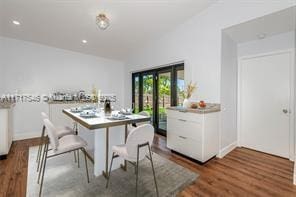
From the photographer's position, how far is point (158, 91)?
451 centimetres

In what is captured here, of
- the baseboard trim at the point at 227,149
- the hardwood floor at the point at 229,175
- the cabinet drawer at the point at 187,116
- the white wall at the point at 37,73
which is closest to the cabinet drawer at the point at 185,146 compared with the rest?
the hardwood floor at the point at 229,175

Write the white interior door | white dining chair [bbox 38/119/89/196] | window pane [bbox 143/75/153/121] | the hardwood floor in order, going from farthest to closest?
window pane [bbox 143/75/153/121]
the white interior door
the hardwood floor
white dining chair [bbox 38/119/89/196]

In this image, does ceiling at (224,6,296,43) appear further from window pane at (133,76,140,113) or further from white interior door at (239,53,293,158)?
window pane at (133,76,140,113)

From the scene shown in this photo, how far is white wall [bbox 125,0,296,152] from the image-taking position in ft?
8.07

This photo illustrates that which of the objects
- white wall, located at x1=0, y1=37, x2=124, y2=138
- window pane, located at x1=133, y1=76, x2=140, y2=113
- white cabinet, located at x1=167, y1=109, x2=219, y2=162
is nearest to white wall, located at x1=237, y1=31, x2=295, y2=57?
Result: white cabinet, located at x1=167, y1=109, x2=219, y2=162

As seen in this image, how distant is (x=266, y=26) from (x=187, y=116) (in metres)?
2.00

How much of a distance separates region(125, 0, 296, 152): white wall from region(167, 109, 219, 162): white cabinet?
411 mm

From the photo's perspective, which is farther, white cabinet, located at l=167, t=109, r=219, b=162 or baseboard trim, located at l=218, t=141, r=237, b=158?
baseboard trim, located at l=218, t=141, r=237, b=158

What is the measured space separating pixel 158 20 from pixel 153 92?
6.62 ft

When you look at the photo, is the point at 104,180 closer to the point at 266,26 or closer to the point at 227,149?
the point at 227,149

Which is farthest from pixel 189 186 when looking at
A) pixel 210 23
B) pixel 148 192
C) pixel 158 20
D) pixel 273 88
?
pixel 158 20

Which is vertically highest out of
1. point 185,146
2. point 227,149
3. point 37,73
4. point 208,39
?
point 208,39

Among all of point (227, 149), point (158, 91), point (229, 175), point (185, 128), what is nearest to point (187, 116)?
point (185, 128)

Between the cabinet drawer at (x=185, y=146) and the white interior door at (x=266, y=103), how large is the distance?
1501 millimetres
